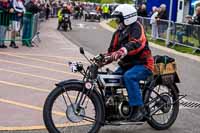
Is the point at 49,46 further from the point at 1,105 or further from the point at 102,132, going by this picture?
the point at 102,132

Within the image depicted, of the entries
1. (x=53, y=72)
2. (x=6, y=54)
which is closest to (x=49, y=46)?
(x=6, y=54)

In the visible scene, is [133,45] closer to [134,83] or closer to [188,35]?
[134,83]

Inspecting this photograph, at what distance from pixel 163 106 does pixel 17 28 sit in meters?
10.8

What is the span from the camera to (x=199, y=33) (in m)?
19.5

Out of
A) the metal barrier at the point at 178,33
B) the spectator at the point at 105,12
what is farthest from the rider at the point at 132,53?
the spectator at the point at 105,12

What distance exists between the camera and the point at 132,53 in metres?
6.70

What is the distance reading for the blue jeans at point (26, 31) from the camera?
18094 millimetres

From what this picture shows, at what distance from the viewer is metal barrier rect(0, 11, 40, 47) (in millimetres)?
16781

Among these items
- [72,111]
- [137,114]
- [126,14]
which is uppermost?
[126,14]

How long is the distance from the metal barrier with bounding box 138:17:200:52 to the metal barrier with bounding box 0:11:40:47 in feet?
19.5

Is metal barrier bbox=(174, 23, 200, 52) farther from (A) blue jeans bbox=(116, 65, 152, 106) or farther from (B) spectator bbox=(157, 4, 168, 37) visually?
(A) blue jeans bbox=(116, 65, 152, 106)

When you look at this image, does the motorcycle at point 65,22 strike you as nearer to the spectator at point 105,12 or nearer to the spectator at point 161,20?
the spectator at point 161,20

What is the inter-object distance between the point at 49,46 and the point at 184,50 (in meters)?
5.29

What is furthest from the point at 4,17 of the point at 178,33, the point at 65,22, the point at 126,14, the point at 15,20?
the point at 65,22
